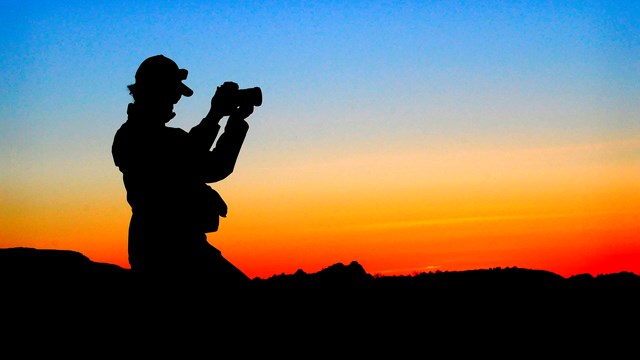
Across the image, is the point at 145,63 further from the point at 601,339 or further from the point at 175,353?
the point at 601,339

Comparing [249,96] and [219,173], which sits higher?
[249,96]

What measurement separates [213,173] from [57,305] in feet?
8.46

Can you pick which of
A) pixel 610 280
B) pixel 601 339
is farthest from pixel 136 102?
pixel 610 280

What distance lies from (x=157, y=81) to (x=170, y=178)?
2.59ft

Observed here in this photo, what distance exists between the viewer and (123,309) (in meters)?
6.29

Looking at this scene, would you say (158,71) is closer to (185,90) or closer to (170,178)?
(185,90)

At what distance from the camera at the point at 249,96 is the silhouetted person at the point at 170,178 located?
120 millimetres

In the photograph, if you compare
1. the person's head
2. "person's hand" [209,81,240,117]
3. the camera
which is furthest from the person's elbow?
the person's head

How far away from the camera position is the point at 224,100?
564 cm

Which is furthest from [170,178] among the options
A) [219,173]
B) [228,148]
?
[228,148]

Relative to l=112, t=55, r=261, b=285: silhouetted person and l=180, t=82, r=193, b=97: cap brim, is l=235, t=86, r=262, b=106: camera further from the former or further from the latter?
l=180, t=82, r=193, b=97: cap brim

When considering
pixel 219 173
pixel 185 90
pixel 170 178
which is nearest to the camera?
pixel 170 178

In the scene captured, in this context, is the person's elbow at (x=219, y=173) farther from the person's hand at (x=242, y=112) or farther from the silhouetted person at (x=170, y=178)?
the person's hand at (x=242, y=112)

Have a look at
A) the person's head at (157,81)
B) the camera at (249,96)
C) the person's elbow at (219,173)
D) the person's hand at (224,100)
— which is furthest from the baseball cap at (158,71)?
the person's elbow at (219,173)
